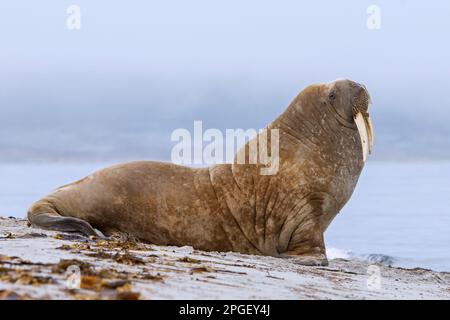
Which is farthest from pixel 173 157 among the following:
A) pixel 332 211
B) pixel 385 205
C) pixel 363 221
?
pixel 385 205

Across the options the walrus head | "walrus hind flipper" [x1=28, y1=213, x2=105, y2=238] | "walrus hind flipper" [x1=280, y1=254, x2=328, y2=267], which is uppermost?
the walrus head

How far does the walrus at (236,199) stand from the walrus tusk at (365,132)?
0.4 inches

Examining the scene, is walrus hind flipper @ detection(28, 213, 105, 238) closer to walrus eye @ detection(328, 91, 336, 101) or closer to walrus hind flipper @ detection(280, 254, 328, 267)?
walrus hind flipper @ detection(280, 254, 328, 267)

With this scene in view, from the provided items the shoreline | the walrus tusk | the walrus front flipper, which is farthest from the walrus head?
the walrus front flipper

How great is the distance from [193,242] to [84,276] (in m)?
4.59

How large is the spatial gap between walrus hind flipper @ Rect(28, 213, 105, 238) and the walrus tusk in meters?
3.06

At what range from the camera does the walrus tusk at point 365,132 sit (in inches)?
421

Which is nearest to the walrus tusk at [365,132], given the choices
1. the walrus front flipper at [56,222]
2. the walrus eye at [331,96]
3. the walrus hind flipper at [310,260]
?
the walrus eye at [331,96]

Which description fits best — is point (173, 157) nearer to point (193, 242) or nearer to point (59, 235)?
point (193, 242)

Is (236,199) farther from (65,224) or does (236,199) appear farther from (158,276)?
(158,276)

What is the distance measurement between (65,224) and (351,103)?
11.5 ft

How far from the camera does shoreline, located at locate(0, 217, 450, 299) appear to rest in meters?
5.86

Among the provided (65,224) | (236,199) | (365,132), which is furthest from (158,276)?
(365,132)
